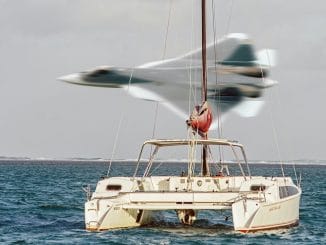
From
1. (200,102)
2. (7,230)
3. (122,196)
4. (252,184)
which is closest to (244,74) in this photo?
(200,102)

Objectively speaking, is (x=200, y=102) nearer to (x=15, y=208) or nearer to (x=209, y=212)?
(x=209, y=212)

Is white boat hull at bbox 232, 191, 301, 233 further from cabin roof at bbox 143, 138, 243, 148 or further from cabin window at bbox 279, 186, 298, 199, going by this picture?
cabin roof at bbox 143, 138, 243, 148

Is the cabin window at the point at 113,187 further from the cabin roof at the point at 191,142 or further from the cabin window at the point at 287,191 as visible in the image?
the cabin window at the point at 287,191

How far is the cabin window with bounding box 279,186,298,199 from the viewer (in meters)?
29.5

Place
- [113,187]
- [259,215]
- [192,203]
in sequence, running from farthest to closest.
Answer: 1. [113,187]
2. [192,203]
3. [259,215]

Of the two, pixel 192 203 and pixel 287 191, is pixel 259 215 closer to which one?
pixel 192 203

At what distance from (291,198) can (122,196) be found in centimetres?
552

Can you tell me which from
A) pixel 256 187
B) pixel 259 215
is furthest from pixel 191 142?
pixel 259 215

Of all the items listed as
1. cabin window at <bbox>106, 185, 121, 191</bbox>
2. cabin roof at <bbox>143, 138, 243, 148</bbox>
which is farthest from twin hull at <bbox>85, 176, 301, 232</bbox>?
cabin roof at <bbox>143, 138, 243, 148</bbox>

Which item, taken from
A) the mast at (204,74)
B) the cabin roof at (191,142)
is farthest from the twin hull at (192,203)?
the mast at (204,74)

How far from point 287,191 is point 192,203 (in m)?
4.65

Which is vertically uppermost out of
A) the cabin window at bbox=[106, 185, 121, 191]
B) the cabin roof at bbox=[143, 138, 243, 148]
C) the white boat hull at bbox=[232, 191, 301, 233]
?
the cabin roof at bbox=[143, 138, 243, 148]

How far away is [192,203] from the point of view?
27.1m

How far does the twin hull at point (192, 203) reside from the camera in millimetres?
26359
